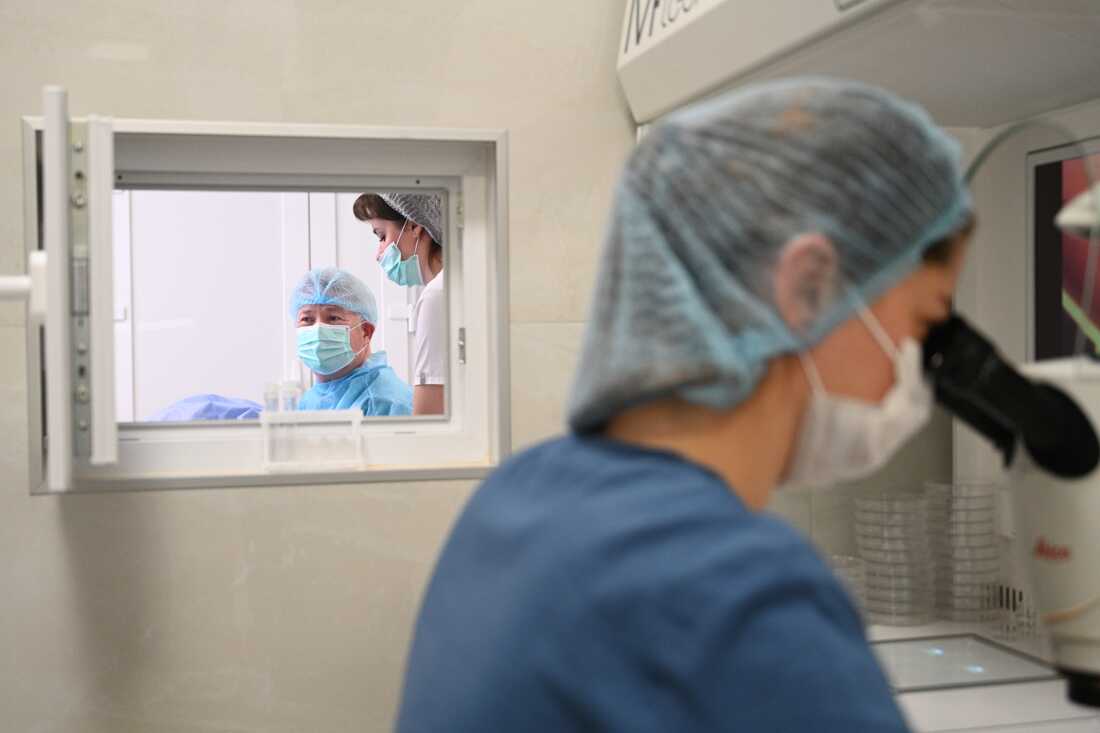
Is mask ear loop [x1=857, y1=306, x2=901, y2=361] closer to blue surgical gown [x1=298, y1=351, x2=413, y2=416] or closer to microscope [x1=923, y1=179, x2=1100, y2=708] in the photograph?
microscope [x1=923, y1=179, x2=1100, y2=708]

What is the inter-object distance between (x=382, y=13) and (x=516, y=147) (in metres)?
0.32

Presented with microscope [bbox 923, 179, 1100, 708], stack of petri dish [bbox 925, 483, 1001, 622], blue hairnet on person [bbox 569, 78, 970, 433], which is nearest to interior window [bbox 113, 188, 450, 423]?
stack of petri dish [bbox 925, 483, 1001, 622]

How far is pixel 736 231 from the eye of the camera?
2.25 ft

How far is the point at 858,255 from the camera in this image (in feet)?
2.36

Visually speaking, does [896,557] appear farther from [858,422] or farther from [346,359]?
[346,359]

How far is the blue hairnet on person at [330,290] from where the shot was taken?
204 cm

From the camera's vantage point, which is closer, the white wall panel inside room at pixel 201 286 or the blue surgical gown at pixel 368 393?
the white wall panel inside room at pixel 201 286

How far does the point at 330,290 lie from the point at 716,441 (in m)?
1.45

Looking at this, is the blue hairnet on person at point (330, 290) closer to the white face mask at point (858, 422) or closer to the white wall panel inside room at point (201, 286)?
the white wall panel inside room at point (201, 286)

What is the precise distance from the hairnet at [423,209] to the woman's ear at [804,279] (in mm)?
1445

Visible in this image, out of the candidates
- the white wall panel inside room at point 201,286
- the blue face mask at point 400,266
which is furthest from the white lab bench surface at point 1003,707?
the white wall panel inside room at point 201,286

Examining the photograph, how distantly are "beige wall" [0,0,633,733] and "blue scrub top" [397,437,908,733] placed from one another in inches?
51.7

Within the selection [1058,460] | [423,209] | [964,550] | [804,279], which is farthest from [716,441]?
[423,209]

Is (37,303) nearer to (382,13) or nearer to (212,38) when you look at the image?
(212,38)
